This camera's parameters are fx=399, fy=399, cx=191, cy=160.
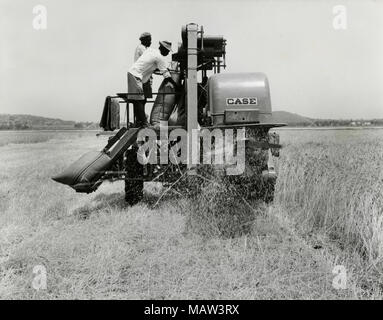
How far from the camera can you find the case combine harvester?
5629 millimetres

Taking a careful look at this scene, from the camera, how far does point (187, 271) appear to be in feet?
13.0

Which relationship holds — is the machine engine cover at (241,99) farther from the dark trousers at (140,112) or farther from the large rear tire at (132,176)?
the large rear tire at (132,176)

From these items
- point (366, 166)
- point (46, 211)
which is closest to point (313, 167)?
point (366, 166)

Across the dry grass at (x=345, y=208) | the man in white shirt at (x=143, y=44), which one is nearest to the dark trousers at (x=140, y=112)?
the man in white shirt at (x=143, y=44)

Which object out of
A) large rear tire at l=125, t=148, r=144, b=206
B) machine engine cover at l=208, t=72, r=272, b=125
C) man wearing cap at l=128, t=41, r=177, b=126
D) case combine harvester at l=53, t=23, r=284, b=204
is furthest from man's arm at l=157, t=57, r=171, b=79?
large rear tire at l=125, t=148, r=144, b=206

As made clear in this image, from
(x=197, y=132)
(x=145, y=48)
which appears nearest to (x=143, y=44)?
(x=145, y=48)

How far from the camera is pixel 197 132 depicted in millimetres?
5777

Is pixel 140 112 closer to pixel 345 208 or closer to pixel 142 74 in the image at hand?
pixel 142 74

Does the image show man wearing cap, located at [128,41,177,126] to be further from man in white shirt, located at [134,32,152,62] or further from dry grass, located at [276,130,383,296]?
dry grass, located at [276,130,383,296]

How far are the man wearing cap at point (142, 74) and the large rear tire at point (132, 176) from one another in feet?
1.81

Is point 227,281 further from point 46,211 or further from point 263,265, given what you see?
point 46,211

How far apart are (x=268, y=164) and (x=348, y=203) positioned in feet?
4.15

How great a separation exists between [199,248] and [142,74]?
316 cm

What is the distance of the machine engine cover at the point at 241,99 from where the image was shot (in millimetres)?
5586
